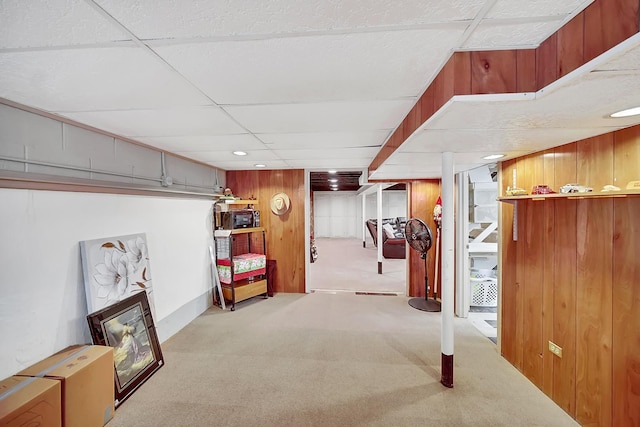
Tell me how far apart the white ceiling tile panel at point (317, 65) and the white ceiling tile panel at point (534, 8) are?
0.44 feet

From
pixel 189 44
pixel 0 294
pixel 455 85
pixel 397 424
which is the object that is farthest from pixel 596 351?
pixel 0 294

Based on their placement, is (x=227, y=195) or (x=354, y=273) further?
(x=354, y=273)

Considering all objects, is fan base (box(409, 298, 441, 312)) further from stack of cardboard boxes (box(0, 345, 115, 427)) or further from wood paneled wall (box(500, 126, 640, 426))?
stack of cardboard boxes (box(0, 345, 115, 427))

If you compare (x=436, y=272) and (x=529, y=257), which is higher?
(x=529, y=257)

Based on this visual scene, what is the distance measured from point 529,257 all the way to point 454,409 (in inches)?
55.3

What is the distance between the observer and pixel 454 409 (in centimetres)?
189

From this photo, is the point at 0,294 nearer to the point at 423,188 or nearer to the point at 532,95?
the point at 532,95

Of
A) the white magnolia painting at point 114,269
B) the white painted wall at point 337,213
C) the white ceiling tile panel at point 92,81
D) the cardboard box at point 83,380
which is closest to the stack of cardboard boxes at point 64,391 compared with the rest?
the cardboard box at point 83,380

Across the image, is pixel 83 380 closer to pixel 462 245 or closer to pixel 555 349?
pixel 555 349

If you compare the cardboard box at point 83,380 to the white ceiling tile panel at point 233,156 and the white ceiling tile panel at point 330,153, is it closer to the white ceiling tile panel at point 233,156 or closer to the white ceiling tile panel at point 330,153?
the white ceiling tile panel at point 233,156

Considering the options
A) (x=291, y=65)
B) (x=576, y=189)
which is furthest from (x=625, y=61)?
(x=291, y=65)

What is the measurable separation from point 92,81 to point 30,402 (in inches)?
69.2

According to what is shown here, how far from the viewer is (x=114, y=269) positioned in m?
2.27

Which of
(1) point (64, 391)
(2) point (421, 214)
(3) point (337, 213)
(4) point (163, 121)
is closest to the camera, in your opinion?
(1) point (64, 391)
